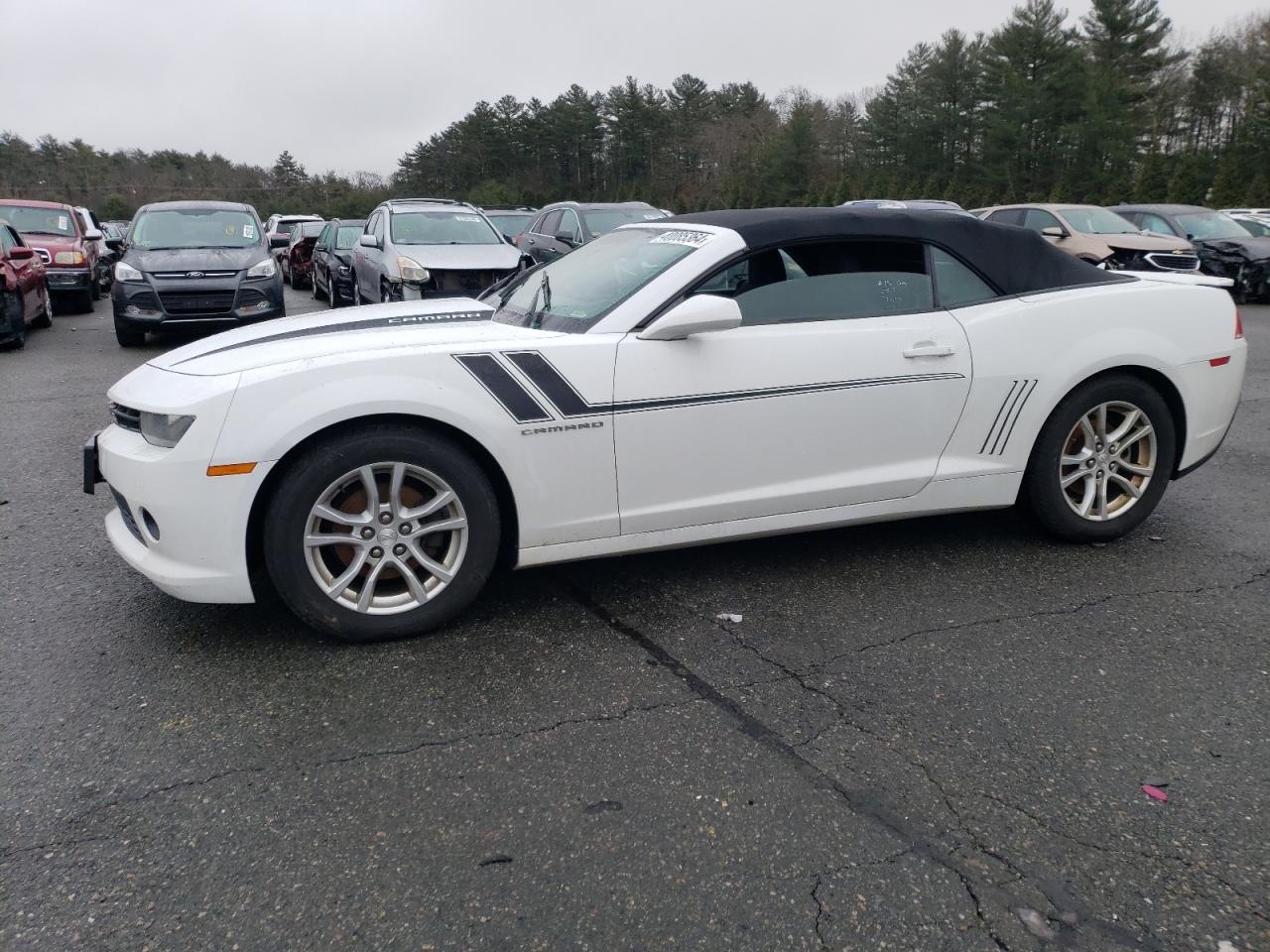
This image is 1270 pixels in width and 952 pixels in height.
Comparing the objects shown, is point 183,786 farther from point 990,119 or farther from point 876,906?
point 990,119

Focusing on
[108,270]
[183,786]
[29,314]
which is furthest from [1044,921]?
[108,270]

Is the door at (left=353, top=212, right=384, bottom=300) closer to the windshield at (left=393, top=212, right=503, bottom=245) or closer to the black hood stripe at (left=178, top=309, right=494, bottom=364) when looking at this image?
the windshield at (left=393, top=212, right=503, bottom=245)

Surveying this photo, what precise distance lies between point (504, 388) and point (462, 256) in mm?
8384

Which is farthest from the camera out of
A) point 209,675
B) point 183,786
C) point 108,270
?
point 108,270

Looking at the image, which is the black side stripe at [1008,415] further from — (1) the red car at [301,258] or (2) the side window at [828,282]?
(1) the red car at [301,258]

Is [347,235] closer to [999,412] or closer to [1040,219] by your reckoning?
[1040,219]

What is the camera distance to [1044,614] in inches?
153

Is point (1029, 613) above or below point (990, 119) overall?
below

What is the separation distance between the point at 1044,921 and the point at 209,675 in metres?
2.65

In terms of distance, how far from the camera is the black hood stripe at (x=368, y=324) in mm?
3881

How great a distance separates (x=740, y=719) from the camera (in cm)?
306

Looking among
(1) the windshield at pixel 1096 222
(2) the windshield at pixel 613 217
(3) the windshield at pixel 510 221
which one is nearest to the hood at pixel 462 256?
(2) the windshield at pixel 613 217

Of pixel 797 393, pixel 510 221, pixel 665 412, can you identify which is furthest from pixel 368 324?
pixel 510 221

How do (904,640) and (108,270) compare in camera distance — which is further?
(108,270)
